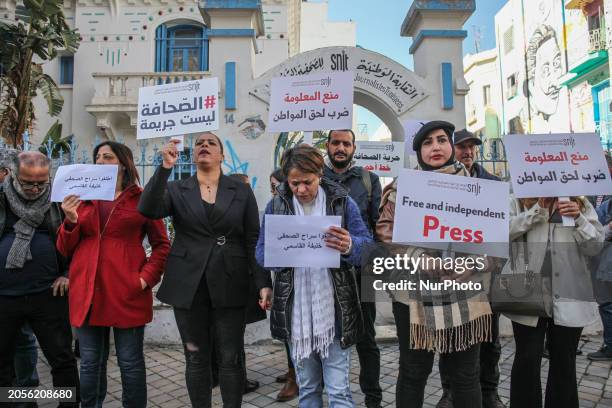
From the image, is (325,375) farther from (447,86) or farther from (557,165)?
(447,86)

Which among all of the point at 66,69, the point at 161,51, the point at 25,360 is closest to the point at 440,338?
the point at 25,360

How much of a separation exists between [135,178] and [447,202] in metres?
2.17

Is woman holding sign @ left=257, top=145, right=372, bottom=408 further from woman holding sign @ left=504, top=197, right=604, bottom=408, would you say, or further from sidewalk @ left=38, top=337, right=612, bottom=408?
sidewalk @ left=38, top=337, right=612, bottom=408

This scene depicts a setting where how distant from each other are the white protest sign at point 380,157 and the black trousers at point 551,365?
2.79m

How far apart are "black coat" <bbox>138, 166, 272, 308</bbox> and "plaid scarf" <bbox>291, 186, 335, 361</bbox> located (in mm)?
330

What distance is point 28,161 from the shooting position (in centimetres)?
300

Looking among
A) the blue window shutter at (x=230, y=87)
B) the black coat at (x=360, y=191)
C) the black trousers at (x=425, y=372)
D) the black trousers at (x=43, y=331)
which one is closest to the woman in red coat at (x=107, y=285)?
the black trousers at (x=43, y=331)

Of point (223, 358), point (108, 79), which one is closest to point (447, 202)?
point (223, 358)

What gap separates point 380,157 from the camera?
521 centimetres

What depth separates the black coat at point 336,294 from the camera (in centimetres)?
245

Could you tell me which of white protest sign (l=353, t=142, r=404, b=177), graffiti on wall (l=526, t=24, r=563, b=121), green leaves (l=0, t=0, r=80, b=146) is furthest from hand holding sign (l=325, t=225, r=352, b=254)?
graffiti on wall (l=526, t=24, r=563, b=121)

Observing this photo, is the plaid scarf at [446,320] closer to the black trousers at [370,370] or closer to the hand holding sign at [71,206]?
the black trousers at [370,370]

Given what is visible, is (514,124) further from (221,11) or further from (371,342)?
(371,342)

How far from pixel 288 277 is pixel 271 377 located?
6.91ft
